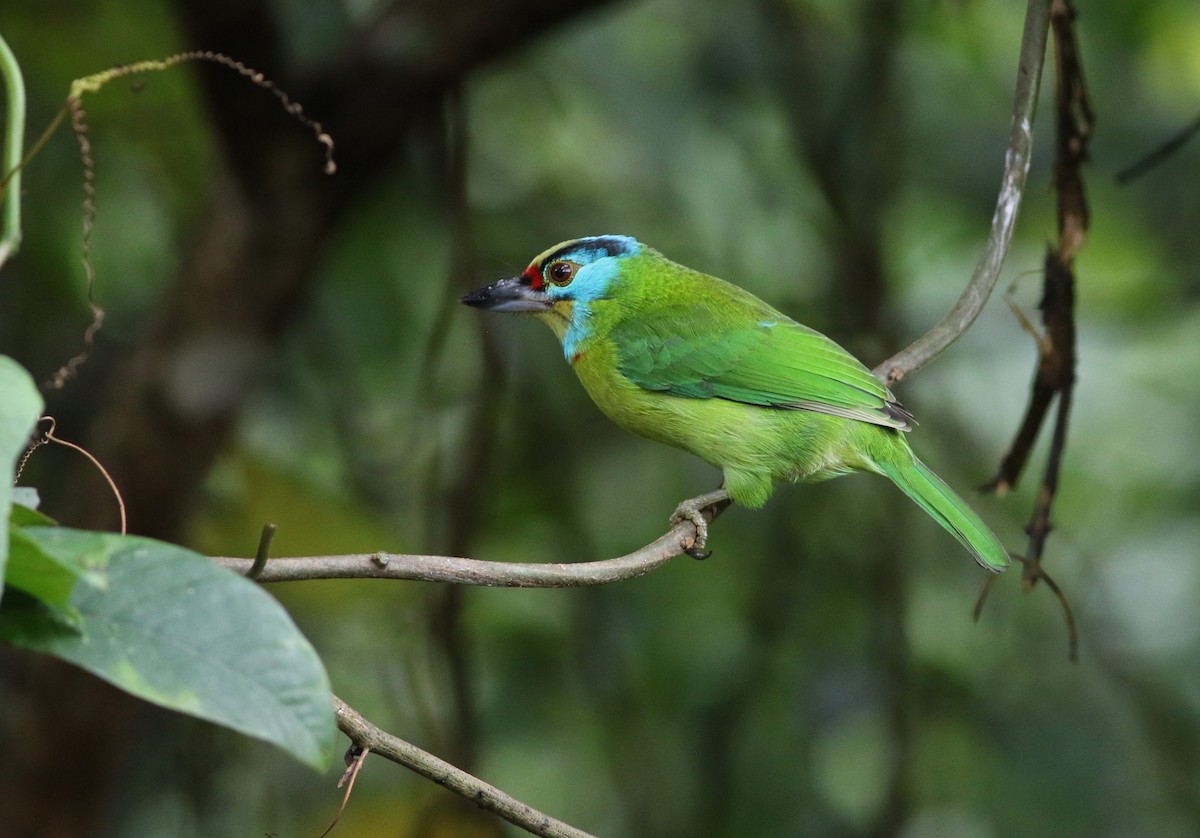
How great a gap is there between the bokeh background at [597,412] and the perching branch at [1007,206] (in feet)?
5.34

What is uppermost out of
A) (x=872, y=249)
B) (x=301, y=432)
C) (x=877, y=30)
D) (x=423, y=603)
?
(x=877, y=30)

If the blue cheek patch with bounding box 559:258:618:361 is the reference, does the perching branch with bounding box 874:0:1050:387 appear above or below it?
above

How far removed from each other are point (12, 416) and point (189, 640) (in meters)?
0.24

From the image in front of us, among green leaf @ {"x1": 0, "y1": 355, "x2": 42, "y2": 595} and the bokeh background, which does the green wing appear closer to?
the bokeh background

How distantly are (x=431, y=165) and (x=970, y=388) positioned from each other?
2236mm

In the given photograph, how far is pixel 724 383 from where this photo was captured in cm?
318

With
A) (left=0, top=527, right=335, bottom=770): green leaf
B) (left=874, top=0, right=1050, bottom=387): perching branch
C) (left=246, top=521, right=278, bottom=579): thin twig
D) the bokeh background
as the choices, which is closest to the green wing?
(left=874, top=0, right=1050, bottom=387): perching branch

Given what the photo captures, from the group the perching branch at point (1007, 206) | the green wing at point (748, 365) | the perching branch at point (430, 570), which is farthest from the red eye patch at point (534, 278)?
the perching branch at point (430, 570)

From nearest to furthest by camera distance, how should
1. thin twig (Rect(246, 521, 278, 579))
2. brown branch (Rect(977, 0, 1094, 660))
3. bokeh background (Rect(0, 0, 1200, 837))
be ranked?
thin twig (Rect(246, 521, 278, 579)) < brown branch (Rect(977, 0, 1094, 660)) < bokeh background (Rect(0, 0, 1200, 837))

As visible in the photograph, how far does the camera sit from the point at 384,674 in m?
4.52

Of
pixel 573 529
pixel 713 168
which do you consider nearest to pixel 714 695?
pixel 573 529

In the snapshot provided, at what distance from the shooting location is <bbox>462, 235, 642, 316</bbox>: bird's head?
11.2ft

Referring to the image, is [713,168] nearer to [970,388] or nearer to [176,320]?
[970,388]

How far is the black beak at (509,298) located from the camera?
3375mm
